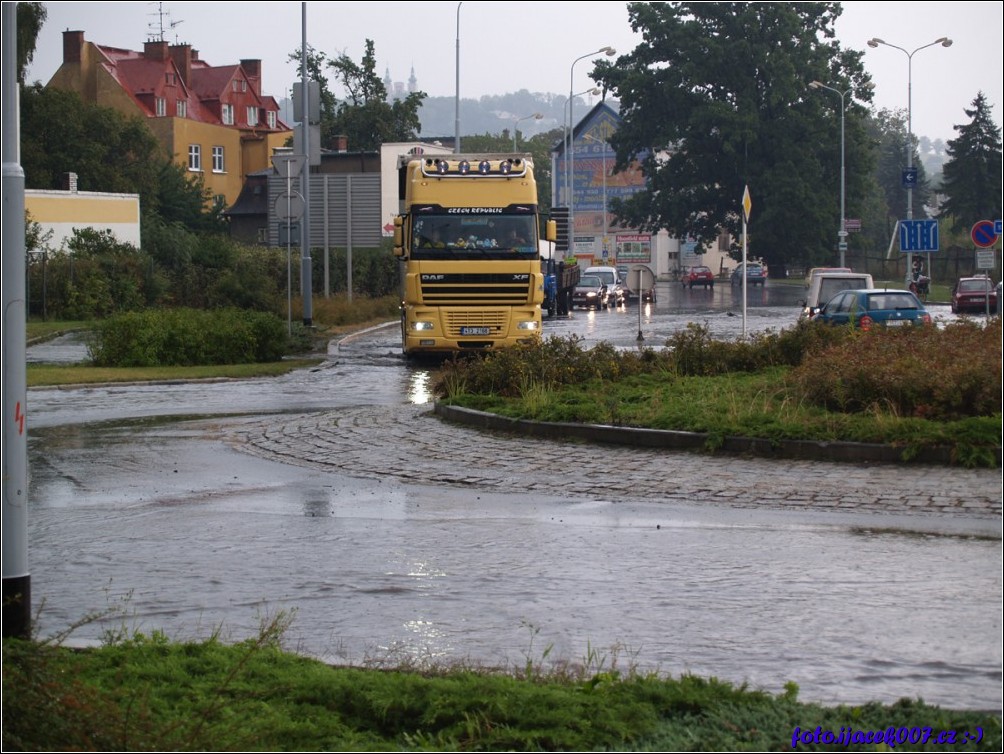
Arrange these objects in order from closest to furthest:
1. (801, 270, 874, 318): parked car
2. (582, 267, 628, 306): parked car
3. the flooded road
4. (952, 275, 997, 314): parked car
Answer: the flooded road
(801, 270, 874, 318): parked car
(952, 275, 997, 314): parked car
(582, 267, 628, 306): parked car

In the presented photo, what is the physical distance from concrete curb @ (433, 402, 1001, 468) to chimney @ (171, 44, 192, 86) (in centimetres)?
8275

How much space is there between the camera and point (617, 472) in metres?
12.8

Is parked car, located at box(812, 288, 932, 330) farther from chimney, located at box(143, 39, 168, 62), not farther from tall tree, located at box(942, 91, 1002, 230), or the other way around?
chimney, located at box(143, 39, 168, 62)

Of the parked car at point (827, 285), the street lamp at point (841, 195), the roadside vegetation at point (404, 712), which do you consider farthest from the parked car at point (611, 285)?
the roadside vegetation at point (404, 712)

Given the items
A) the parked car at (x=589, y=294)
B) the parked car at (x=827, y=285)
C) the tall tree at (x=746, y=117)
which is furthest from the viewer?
the tall tree at (x=746, y=117)

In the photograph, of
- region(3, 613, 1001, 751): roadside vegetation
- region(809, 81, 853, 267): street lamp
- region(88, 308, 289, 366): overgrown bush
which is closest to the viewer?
region(3, 613, 1001, 751): roadside vegetation

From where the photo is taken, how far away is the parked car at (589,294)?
60.0 metres

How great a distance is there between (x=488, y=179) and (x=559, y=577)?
1935 centimetres

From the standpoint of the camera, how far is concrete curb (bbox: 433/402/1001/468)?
12.7 meters

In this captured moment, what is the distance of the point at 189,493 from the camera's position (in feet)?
40.4

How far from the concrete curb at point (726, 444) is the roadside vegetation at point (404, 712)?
24.6 ft

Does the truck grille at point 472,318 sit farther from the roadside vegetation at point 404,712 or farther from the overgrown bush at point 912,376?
the roadside vegetation at point 404,712

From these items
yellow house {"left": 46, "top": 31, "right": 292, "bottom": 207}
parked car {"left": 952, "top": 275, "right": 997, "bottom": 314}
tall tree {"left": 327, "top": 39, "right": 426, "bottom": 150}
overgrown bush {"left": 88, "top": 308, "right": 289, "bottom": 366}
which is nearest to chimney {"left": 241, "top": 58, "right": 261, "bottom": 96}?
yellow house {"left": 46, "top": 31, "right": 292, "bottom": 207}

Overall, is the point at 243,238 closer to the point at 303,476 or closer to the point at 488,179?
the point at 488,179
